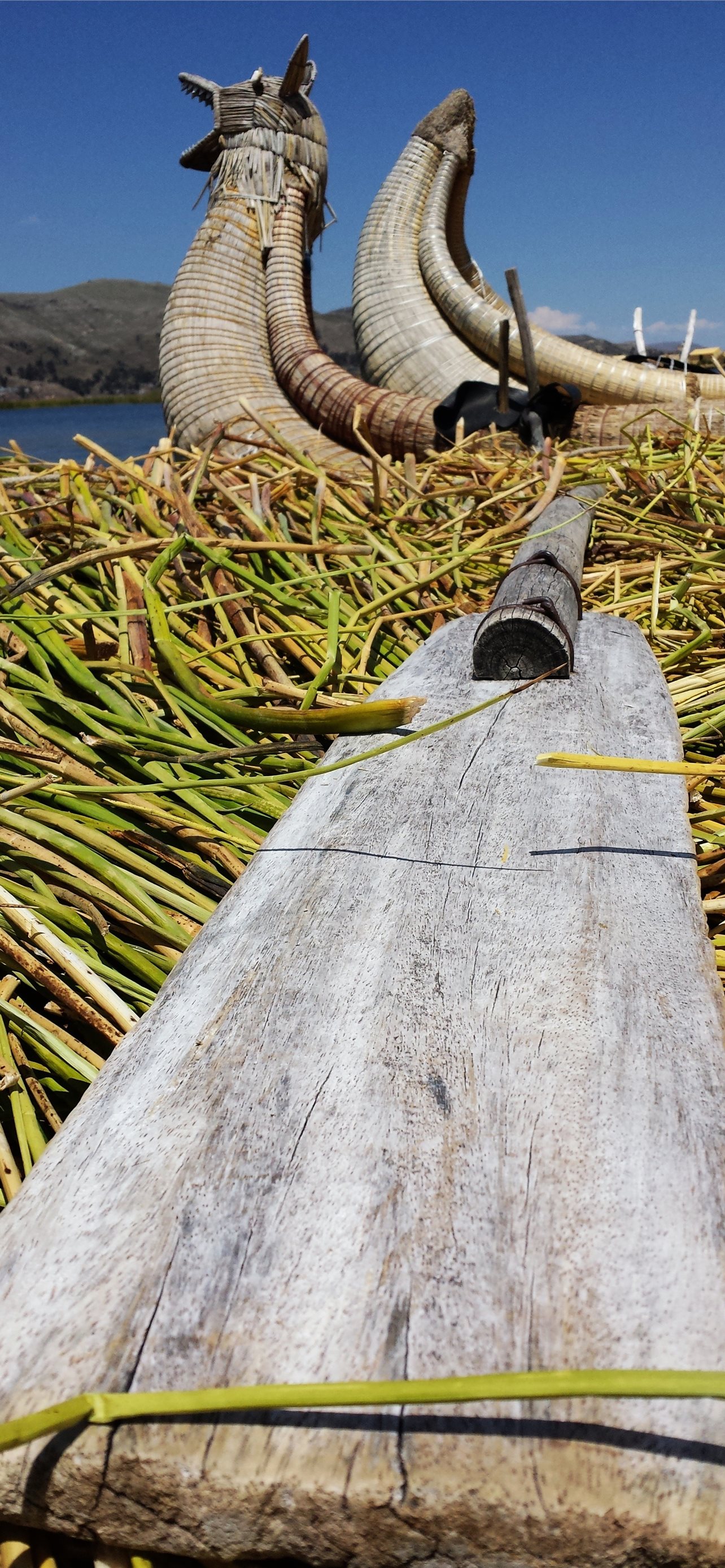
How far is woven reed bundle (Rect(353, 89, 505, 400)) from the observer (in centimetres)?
604

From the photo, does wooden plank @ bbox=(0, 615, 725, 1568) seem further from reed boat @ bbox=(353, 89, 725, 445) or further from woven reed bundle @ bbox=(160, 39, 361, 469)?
woven reed bundle @ bbox=(160, 39, 361, 469)

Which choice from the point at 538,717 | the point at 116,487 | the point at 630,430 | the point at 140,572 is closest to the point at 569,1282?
the point at 538,717

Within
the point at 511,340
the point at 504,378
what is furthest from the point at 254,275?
the point at 504,378

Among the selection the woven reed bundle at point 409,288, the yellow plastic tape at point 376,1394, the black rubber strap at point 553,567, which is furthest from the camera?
the woven reed bundle at point 409,288

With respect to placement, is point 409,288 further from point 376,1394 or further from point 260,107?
point 376,1394

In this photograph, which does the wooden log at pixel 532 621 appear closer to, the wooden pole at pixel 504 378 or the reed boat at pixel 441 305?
the wooden pole at pixel 504 378

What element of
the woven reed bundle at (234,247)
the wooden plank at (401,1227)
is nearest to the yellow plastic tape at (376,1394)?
the wooden plank at (401,1227)

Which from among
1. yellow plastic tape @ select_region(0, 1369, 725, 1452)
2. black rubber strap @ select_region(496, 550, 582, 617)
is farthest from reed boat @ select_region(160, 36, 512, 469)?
yellow plastic tape @ select_region(0, 1369, 725, 1452)

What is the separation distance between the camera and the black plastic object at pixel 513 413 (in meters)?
3.94

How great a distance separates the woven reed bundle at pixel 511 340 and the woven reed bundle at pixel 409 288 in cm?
7

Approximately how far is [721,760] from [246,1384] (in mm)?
1144

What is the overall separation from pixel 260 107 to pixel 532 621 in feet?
20.7

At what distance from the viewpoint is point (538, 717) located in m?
1.39

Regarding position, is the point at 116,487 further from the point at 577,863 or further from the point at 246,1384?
the point at 246,1384
